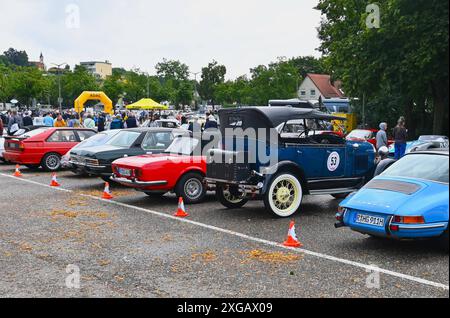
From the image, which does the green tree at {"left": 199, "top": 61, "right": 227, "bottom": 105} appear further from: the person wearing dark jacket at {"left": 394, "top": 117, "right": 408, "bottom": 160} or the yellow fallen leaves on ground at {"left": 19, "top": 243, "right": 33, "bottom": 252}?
the yellow fallen leaves on ground at {"left": 19, "top": 243, "right": 33, "bottom": 252}

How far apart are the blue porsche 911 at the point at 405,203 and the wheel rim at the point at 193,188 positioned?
4418 millimetres

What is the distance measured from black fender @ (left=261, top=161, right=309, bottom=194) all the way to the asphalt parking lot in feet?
1.99

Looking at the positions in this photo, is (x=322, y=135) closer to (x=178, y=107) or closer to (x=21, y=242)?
(x=21, y=242)

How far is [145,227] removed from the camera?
348 inches

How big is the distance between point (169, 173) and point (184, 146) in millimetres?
1146

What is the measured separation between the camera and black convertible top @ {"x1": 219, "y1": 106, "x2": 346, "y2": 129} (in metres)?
9.88

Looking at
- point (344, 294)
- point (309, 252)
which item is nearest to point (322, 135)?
point (309, 252)

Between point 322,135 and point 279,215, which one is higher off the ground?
point 322,135

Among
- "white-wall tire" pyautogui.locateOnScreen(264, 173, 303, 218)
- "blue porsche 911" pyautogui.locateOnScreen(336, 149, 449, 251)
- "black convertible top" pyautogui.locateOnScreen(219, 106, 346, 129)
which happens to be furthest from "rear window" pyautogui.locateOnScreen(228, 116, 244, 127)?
"blue porsche 911" pyautogui.locateOnScreen(336, 149, 449, 251)

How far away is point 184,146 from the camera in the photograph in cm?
1187

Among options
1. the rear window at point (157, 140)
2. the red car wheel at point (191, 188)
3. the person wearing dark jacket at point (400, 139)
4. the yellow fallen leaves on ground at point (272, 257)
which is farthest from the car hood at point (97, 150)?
the person wearing dark jacket at point (400, 139)

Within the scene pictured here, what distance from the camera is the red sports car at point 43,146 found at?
1692 centimetres
